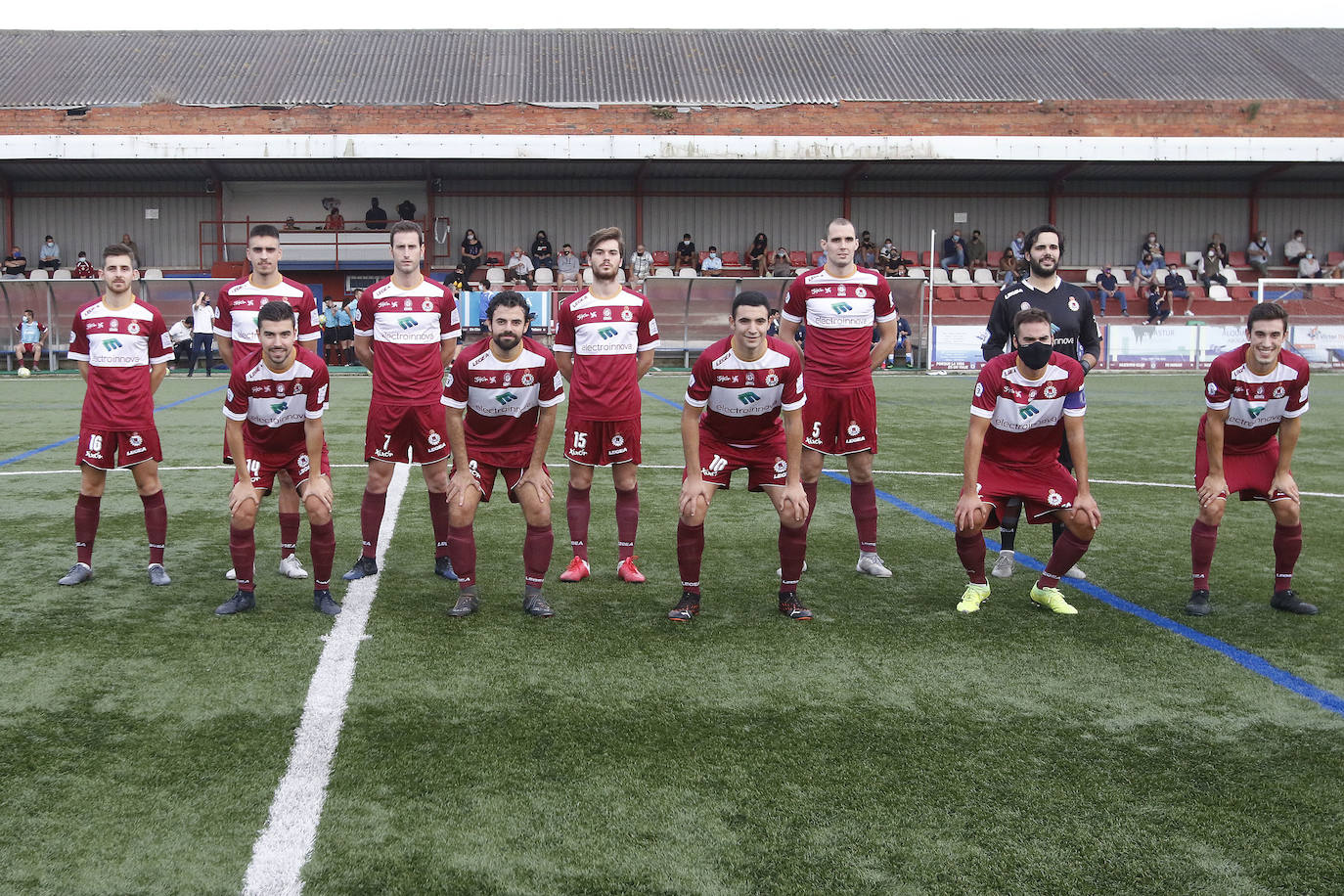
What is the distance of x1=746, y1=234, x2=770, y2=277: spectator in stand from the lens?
107 ft

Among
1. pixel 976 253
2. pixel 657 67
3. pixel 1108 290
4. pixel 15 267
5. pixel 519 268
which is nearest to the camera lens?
pixel 1108 290

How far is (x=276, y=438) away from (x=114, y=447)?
1136 mm

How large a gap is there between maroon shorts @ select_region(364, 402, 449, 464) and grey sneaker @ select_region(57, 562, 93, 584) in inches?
63.2

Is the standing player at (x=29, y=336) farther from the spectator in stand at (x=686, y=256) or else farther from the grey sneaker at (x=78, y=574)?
the grey sneaker at (x=78, y=574)

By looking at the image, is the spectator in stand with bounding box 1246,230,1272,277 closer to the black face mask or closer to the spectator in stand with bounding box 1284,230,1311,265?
the spectator in stand with bounding box 1284,230,1311,265

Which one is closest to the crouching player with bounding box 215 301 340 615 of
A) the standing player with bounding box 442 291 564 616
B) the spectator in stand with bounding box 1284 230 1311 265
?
the standing player with bounding box 442 291 564 616

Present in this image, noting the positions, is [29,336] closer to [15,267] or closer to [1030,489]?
[15,267]

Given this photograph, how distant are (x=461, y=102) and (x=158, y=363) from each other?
91.1ft

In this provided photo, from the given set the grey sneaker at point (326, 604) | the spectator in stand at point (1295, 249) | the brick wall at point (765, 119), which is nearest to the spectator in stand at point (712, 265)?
the brick wall at point (765, 119)

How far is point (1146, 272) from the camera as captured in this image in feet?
104

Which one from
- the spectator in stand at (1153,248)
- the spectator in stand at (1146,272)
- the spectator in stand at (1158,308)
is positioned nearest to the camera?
the spectator in stand at (1158,308)

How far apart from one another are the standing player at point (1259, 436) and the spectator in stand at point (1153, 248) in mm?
28473

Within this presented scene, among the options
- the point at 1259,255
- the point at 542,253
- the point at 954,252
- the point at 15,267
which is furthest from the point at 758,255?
the point at 15,267

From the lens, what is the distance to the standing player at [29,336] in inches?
1029
